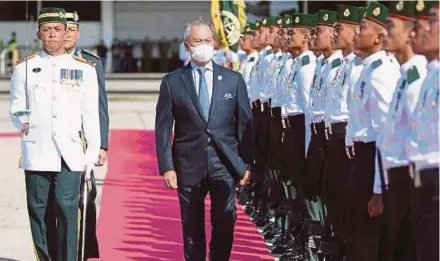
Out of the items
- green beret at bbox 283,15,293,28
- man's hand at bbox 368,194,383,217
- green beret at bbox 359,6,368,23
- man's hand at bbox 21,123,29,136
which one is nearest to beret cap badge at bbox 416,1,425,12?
man's hand at bbox 368,194,383,217

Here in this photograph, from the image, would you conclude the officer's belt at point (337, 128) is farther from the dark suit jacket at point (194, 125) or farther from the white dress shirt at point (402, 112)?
the white dress shirt at point (402, 112)

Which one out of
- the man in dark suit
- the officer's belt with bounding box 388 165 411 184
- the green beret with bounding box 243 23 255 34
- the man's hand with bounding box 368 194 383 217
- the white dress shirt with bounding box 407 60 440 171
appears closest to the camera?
the white dress shirt with bounding box 407 60 440 171

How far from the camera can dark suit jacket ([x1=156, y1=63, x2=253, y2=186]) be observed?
20.9 ft

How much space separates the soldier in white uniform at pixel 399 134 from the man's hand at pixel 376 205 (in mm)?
22

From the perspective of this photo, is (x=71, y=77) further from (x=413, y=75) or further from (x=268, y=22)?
(x=268, y=22)

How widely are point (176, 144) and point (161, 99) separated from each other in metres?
0.30

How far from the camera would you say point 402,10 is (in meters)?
5.04

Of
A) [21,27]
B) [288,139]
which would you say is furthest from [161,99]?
[21,27]

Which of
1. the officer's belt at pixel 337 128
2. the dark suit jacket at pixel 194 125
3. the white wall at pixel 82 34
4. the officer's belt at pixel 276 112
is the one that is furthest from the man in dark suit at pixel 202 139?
the white wall at pixel 82 34

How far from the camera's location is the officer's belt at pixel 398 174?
4887mm

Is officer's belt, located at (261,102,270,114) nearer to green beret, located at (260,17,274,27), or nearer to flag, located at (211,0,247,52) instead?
green beret, located at (260,17,274,27)

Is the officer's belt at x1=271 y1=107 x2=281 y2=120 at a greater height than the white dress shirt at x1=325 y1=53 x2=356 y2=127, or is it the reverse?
the white dress shirt at x1=325 y1=53 x2=356 y2=127

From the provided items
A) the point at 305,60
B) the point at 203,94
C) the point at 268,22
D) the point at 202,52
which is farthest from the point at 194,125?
the point at 268,22

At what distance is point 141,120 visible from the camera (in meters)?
22.3
